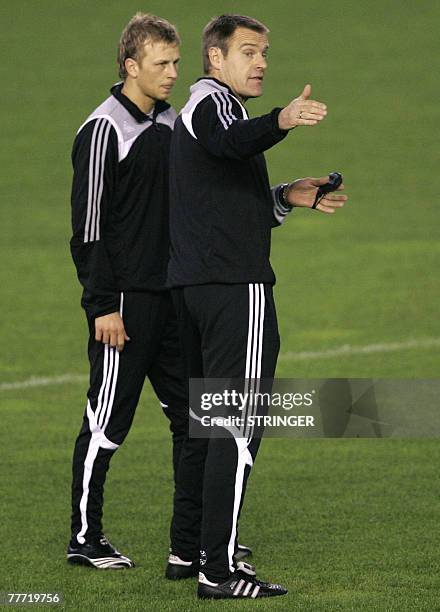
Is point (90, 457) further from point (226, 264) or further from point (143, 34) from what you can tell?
point (143, 34)

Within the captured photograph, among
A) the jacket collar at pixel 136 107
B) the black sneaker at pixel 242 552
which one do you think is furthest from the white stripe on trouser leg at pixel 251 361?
the jacket collar at pixel 136 107

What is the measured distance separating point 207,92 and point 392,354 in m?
6.26

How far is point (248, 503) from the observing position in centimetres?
738

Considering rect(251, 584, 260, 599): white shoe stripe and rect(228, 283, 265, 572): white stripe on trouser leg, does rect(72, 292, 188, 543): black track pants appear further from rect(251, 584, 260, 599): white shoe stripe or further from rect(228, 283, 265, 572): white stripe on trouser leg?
rect(251, 584, 260, 599): white shoe stripe

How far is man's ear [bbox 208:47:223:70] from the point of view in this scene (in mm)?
5680

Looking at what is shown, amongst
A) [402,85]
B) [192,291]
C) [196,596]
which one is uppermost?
[402,85]

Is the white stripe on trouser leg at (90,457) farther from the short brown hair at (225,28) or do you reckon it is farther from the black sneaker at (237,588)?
the short brown hair at (225,28)

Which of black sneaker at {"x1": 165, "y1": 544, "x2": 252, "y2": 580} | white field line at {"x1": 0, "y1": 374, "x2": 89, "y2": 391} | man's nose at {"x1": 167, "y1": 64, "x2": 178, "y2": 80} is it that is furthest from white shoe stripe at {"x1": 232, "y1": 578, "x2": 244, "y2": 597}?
white field line at {"x1": 0, "y1": 374, "x2": 89, "y2": 391}

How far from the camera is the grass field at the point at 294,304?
20.5 ft

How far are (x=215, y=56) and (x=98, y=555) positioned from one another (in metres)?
2.05

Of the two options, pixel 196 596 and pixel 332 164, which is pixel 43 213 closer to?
pixel 332 164

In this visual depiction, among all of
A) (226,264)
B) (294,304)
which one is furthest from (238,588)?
(294,304)

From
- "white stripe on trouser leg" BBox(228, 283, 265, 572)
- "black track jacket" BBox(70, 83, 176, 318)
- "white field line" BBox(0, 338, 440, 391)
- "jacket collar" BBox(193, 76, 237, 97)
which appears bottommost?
"white field line" BBox(0, 338, 440, 391)

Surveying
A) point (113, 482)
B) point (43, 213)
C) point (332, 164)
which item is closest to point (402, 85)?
point (332, 164)
